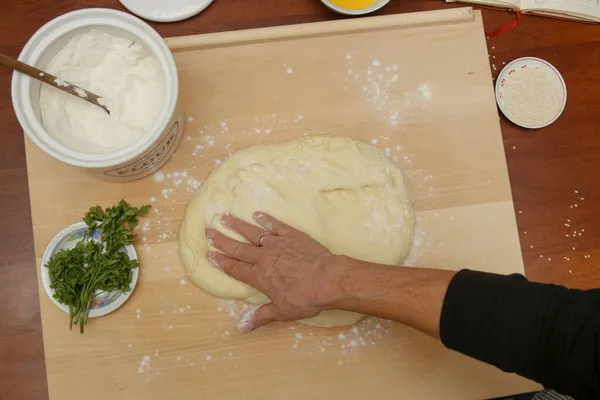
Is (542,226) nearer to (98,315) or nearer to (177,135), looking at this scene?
(177,135)

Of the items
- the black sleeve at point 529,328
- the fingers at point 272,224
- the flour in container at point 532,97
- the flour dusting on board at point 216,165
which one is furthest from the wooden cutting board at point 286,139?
the black sleeve at point 529,328

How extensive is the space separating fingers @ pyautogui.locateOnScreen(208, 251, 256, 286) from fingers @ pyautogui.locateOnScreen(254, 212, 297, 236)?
9 centimetres

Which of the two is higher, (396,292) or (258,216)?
(258,216)

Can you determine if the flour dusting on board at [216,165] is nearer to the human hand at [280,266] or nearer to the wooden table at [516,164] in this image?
the human hand at [280,266]

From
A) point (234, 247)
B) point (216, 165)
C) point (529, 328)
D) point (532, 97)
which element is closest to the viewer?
point (529, 328)

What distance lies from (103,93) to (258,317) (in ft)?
1.86

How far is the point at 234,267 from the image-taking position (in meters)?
1.04

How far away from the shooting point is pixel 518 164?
4.36 ft

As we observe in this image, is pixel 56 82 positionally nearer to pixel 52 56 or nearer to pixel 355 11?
pixel 52 56

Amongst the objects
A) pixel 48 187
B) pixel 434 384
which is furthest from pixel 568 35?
pixel 48 187

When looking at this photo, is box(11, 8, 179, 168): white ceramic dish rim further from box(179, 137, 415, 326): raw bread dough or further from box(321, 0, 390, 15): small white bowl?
box(321, 0, 390, 15): small white bowl

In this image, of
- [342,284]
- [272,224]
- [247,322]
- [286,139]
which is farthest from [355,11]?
[247,322]

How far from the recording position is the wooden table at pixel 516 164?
4.02 ft

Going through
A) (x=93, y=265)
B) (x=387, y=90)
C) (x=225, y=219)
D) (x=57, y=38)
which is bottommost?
(x=93, y=265)
